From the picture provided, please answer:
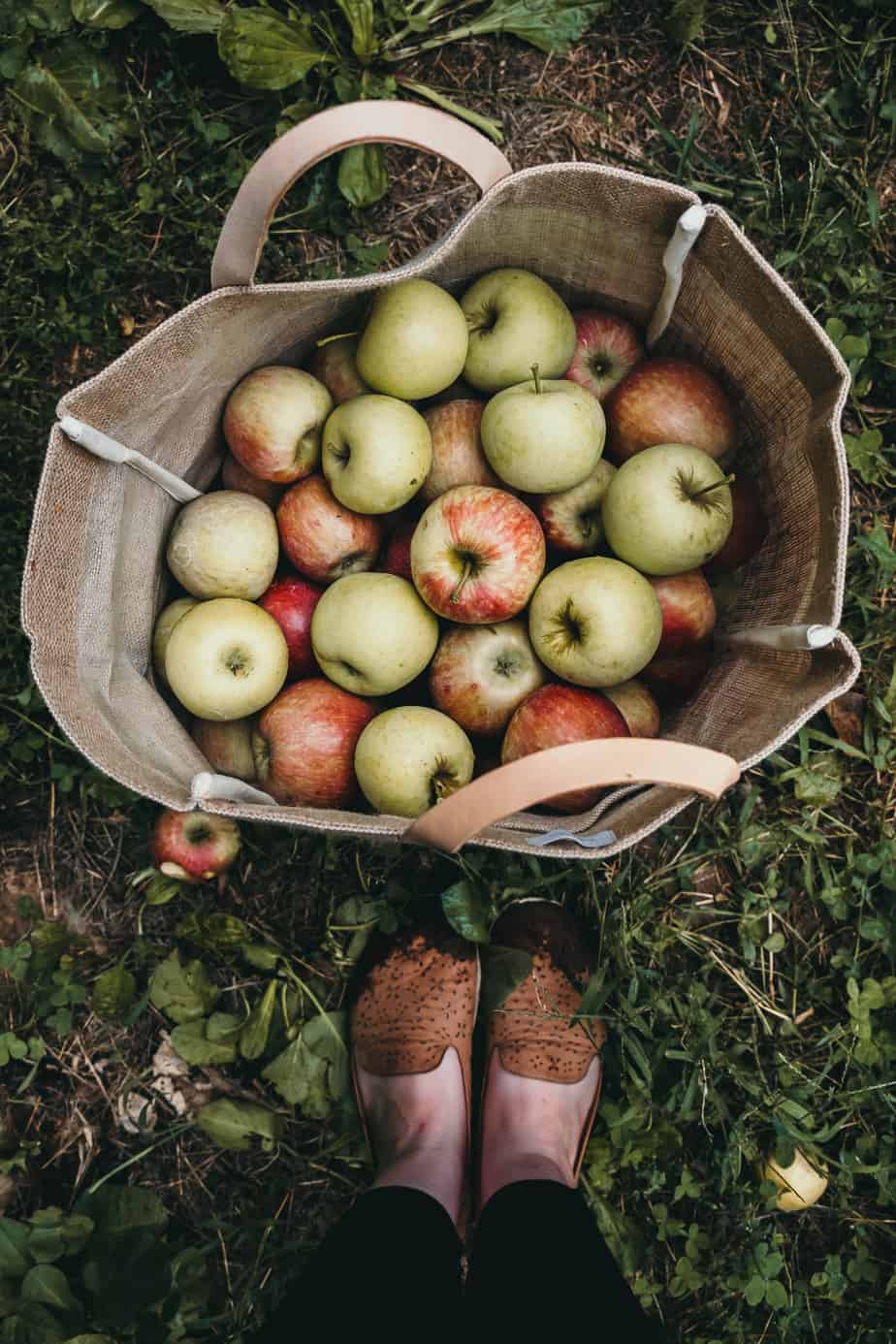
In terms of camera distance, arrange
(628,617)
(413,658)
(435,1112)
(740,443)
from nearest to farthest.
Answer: (628,617) → (413,658) → (740,443) → (435,1112)

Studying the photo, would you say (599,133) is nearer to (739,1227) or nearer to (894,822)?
(894,822)

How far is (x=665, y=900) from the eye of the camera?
2.36 m

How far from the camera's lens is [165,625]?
201 cm

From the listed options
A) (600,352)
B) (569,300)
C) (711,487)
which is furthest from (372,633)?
(569,300)

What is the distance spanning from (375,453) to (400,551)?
0.83 feet

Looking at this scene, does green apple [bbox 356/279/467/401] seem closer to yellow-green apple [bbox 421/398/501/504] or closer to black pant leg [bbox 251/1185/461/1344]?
yellow-green apple [bbox 421/398/501/504]

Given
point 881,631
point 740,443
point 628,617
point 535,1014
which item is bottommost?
point 535,1014

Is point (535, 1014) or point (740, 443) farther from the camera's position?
point (535, 1014)

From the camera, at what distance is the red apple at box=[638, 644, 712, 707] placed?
6.57 ft

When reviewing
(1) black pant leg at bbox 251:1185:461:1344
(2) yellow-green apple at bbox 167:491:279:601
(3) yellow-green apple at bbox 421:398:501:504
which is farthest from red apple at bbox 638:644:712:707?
(1) black pant leg at bbox 251:1185:461:1344

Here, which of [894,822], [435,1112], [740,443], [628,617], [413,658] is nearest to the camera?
[628,617]

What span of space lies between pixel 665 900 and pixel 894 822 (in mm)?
617

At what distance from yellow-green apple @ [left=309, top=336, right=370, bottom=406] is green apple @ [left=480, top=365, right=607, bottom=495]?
29 cm

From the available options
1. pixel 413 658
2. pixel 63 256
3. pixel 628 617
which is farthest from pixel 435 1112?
pixel 63 256
